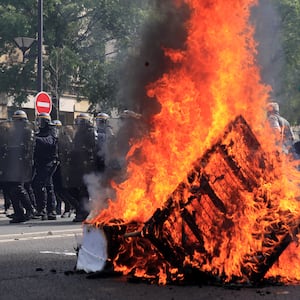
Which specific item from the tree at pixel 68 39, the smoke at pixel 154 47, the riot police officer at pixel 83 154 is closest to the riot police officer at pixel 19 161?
the riot police officer at pixel 83 154

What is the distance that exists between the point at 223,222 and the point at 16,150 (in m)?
7.39

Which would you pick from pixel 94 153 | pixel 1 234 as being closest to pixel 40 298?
pixel 1 234

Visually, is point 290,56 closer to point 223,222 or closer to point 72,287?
point 223,222

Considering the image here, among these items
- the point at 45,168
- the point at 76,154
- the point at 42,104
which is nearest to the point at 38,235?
the point at 45,168

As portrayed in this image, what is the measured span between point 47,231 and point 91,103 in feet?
50.3

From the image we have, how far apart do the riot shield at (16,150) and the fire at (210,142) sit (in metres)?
6.09

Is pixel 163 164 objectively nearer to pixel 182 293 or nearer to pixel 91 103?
pixel 182 293

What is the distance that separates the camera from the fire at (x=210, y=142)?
6625mm

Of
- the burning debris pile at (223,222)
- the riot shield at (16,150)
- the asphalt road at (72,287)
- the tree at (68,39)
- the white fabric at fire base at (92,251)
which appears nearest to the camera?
the asphalt road at (72,287)

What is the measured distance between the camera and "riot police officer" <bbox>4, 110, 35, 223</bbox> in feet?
43.4

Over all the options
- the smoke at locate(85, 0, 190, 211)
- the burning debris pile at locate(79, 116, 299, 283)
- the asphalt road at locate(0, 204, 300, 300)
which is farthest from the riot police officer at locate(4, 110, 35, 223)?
the burning debris pile at locate(79, 116, 299, 283)

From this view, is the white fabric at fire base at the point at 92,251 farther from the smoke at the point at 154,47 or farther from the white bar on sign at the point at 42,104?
the white bar on sign at the point at 42,104

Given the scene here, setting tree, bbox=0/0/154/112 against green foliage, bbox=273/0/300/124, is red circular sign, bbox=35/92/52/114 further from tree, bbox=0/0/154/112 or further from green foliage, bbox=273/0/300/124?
green foliage, bbox=273/0/300/124

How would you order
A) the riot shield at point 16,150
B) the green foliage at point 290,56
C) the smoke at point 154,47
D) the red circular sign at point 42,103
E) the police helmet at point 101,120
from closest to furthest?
the smoke at point 154,47 < the riot shield at point 16,150 < the police helmet at point 101,120 < the red circular sign at point 42,103 < the green foliage at point 290,56
